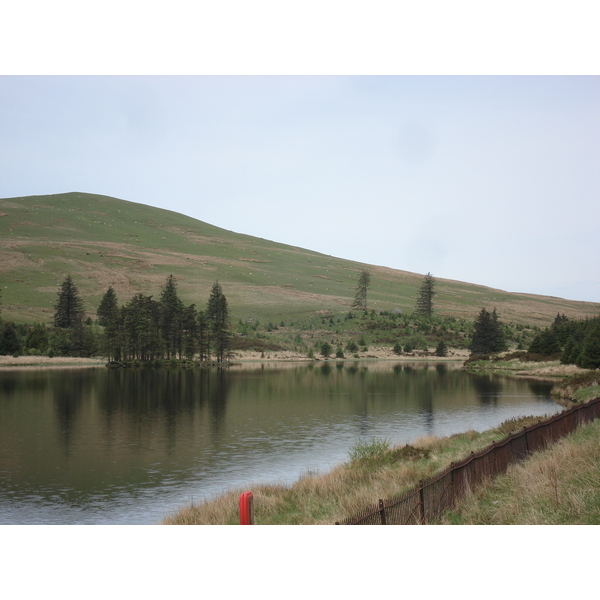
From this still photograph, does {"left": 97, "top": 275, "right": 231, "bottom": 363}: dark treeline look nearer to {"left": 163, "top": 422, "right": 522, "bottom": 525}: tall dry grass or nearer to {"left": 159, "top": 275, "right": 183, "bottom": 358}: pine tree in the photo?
{"left": 159, "top": 275, "right": 183, "bottom": 358}: pine tree

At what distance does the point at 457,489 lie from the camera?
1093 centimetres

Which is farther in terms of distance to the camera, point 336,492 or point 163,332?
point 163,332

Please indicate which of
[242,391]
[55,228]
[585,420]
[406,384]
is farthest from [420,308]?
[585,420]

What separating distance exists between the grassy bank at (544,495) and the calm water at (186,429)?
805cm

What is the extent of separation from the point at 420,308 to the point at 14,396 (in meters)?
105

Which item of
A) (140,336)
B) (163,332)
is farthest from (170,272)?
(140,336)

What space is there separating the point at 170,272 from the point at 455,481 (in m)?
138

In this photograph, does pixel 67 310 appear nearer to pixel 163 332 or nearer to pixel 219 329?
pixel 163 332

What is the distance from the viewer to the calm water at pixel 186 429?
17.3 meters

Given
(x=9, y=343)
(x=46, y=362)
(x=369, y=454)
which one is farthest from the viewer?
(x=9, y=343)

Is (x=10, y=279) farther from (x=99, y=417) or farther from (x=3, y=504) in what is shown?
(x=3, y=504)

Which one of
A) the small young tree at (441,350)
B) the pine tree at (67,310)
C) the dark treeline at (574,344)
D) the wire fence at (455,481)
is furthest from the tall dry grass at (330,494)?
the pine tree at (67,310)

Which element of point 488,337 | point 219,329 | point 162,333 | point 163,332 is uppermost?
point 219,329

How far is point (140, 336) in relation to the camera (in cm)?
8069
